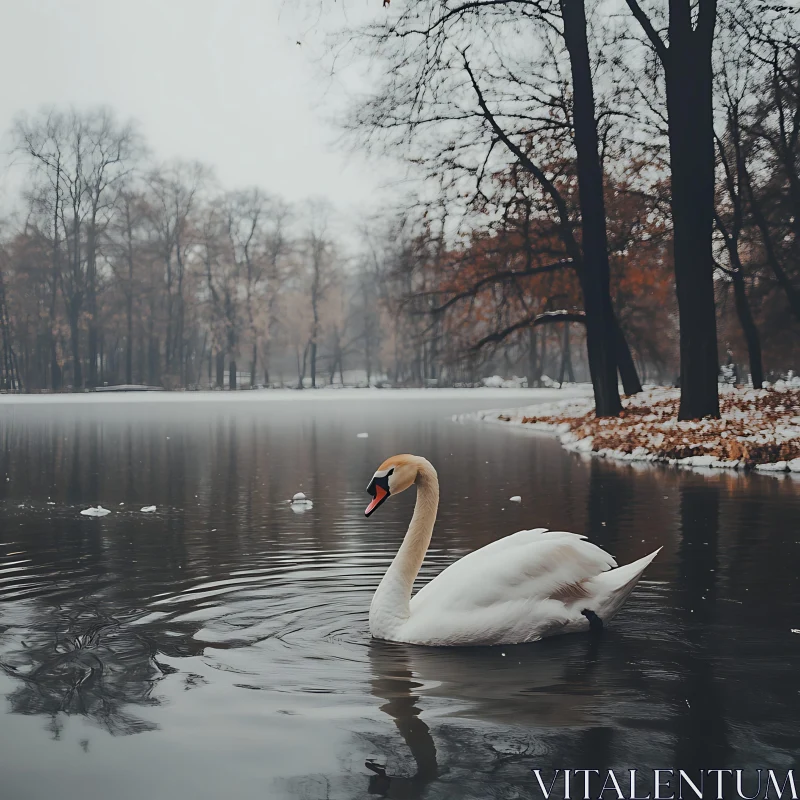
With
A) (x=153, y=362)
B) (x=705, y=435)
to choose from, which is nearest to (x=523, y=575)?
(x=705, y=435)

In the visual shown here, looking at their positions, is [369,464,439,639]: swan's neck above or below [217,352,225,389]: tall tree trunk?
below

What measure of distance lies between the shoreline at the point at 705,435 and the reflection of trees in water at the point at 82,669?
38.8ft

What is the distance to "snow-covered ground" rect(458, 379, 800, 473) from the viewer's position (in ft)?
55.1

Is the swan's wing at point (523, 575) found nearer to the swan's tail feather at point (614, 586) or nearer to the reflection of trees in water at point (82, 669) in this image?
the swan's tail feather at point (614, 586)

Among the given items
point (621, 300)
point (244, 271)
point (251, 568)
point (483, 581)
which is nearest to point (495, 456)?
point (251, 568)

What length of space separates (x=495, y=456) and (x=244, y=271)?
5918 cm

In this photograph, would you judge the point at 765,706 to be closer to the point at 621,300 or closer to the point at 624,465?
the point at 624,465

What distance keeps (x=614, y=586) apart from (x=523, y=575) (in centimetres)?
61

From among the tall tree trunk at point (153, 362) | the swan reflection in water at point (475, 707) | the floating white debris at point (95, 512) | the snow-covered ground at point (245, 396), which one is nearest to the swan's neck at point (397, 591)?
the swan reflection in water at point (475, 707)

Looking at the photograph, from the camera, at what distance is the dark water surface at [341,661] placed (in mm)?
4293

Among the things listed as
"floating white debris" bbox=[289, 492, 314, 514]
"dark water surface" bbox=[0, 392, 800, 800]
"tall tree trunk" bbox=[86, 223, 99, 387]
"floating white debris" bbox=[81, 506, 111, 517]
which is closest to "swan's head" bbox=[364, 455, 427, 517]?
"dark water surface" bbox=[0, 392, 800, 800]

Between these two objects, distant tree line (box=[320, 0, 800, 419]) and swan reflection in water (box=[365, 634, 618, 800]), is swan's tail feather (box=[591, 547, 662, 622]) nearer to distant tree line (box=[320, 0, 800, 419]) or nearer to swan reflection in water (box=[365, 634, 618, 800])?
swan reflection in water (box=[365, 634, 618, 800])

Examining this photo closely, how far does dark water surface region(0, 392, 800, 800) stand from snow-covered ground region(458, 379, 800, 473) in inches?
154

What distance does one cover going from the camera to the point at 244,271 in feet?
253
